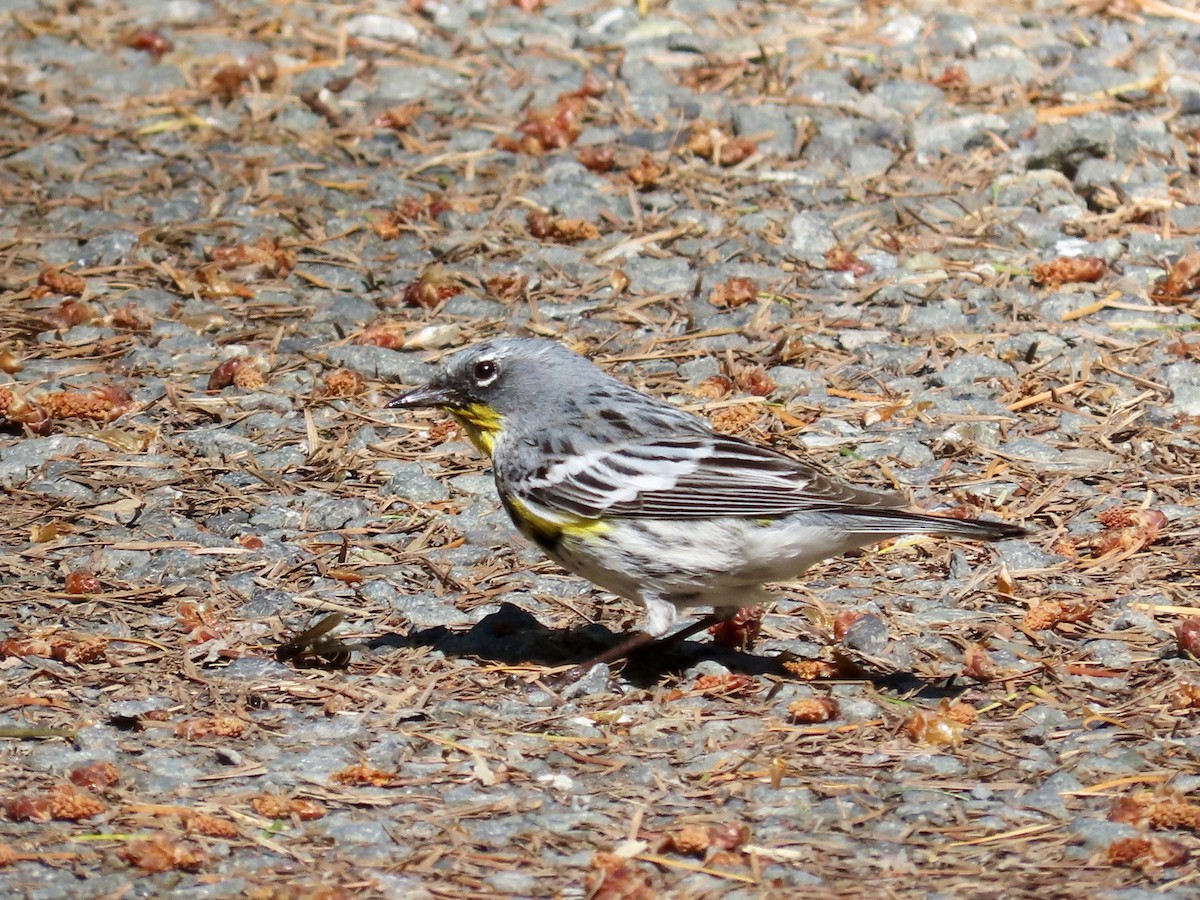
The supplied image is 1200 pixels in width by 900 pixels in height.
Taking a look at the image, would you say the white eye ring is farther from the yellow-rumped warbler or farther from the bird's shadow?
the bird's shadow

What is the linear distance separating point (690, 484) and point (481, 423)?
911 millimetres

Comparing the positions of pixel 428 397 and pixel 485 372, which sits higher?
pixel 485 372

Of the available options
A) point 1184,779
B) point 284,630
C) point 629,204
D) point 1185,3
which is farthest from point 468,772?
point 1185,3

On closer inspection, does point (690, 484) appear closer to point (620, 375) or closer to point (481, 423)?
point (481, 423)

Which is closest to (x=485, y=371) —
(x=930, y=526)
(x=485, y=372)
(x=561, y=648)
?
(x=485, y=372)

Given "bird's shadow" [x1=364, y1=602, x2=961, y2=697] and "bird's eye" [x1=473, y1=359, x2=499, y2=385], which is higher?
"bird's eye" [x1=473, y1=359, x2=499, y2=385]

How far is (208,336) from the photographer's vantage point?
324 inches

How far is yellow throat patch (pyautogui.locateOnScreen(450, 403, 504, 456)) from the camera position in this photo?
630 centimetres

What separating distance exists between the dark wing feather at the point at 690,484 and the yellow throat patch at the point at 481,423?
0.38m

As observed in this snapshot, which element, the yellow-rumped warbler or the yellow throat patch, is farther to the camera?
the yellow throat patch

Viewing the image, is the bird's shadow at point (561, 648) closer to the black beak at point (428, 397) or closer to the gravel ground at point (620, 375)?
the gravel ground at point (620, 375)

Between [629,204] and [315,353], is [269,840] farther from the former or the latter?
[629,204]

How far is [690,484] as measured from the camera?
588 centimetres

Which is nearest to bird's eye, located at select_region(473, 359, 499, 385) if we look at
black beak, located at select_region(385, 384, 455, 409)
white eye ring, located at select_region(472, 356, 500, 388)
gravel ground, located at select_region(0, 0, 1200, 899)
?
white eye ring, located at select_region(472, 356, 500, 388)
